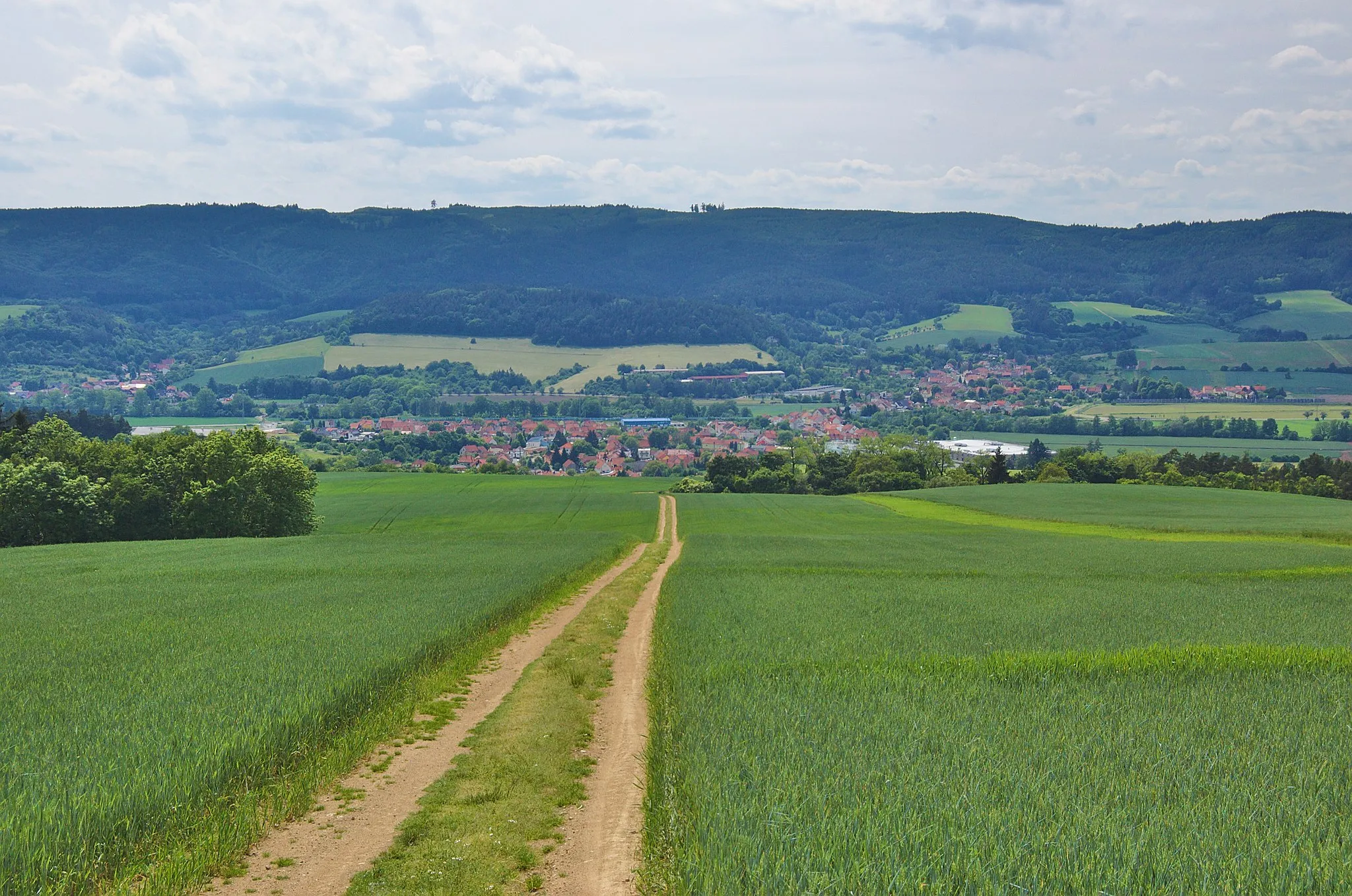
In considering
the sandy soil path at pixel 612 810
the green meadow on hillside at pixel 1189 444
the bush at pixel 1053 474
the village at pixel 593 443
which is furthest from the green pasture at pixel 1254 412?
the sandy soil path at pixel 612 810

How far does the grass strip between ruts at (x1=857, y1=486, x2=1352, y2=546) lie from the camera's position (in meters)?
51.9

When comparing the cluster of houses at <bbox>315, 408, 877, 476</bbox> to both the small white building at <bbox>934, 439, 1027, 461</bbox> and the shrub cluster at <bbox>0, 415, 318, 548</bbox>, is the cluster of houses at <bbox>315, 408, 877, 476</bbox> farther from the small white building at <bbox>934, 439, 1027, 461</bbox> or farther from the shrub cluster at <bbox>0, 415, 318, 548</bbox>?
the shrub cluster at <bbox>0, 415, 318, 548</bbox>

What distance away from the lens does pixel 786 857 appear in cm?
740

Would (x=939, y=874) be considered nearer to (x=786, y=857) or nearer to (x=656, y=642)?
(x=786, y=857)

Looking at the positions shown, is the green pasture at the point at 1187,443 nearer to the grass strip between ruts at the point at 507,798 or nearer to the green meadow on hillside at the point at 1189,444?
the green meadow on hillside at the point at 1189,444

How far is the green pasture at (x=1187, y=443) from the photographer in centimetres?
13500

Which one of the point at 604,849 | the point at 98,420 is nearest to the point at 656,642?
the point at 604,849

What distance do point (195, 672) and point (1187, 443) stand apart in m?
169

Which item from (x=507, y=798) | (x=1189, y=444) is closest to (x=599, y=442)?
(x=1189, y=444)

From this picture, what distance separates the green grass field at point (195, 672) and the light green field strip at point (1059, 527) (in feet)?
118

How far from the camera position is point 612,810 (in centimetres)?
1090

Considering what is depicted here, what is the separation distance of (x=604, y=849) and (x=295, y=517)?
55618mm

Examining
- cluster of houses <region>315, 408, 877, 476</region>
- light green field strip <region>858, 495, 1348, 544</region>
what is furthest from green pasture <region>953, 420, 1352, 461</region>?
light green field strip <region>858, 495, 1348, 544</region>

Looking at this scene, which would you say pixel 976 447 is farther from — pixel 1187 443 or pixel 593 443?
pixel 593 443
